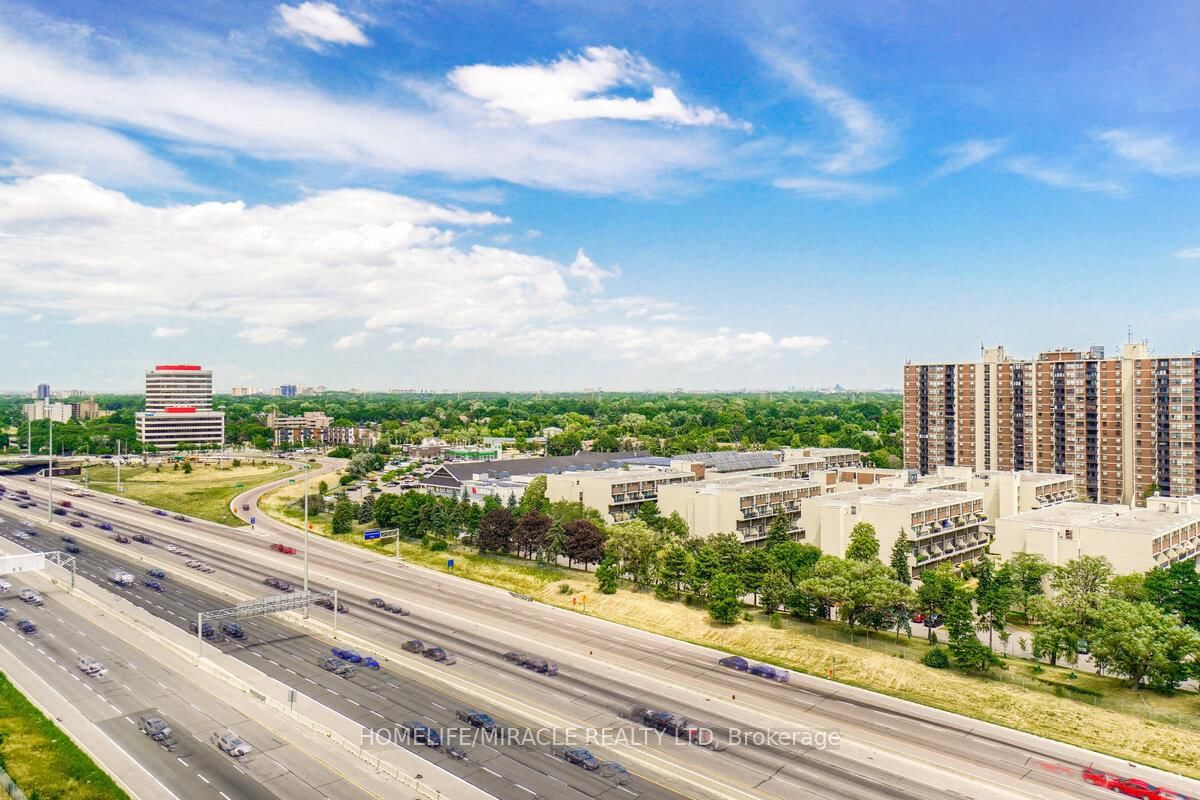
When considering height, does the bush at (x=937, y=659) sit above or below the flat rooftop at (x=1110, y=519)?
below

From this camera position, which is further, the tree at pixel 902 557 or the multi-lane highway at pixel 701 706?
the tree at pixel 902 557

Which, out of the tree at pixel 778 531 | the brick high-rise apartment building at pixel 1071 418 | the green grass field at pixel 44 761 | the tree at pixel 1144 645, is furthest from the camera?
the brick high-rise apartment building at pixel 1071 418

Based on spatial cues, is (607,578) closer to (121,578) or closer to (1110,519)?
(121,578)

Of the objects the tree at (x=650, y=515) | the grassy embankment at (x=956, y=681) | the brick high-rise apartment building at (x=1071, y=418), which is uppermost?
the brick high-rise apartment building at (x=1071, y=418)

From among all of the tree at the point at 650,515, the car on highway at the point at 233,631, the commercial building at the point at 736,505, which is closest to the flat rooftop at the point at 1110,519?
the commercial building at the point at 736,505

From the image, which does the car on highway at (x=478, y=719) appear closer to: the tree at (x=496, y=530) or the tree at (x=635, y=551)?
the tree at (x=635, y=551)

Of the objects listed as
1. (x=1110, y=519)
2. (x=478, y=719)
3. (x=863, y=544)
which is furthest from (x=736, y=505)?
(x=478, y=719)

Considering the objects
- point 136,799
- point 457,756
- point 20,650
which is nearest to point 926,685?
point 457,756
